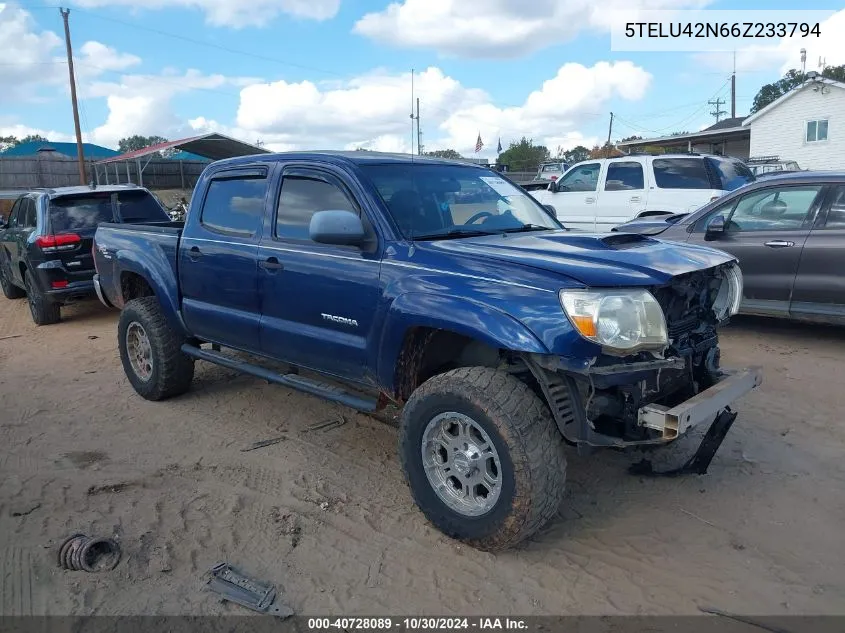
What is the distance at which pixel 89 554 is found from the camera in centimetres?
331

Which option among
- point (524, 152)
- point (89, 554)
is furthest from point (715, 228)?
point (524, 152)

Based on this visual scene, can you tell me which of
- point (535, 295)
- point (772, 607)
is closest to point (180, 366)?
point (535, 295)

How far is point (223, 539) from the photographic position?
11.6 ft

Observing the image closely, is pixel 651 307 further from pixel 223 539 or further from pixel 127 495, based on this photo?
pixel 127 495

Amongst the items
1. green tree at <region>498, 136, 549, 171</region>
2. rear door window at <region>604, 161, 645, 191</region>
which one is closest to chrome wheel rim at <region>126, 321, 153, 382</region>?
rear door window at <region>604, 161, 645, 191</region>

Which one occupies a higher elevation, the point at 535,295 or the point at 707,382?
the point at 535,295

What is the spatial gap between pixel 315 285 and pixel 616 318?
1.82m

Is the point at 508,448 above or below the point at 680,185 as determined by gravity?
below

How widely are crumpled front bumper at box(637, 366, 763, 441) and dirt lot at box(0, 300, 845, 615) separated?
27.1 inches

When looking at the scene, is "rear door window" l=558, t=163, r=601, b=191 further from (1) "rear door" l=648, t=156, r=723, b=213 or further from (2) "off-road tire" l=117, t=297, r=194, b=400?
(2) "off-road tire" l=117, t=297, r=194, b=400

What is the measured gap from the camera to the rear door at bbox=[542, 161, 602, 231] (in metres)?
11.8

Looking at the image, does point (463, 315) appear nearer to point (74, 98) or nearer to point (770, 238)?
point (770, 238)

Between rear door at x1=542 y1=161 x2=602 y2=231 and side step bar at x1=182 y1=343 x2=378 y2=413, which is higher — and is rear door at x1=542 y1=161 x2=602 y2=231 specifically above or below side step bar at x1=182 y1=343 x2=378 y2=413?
above

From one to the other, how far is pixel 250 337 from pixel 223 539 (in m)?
1.49
